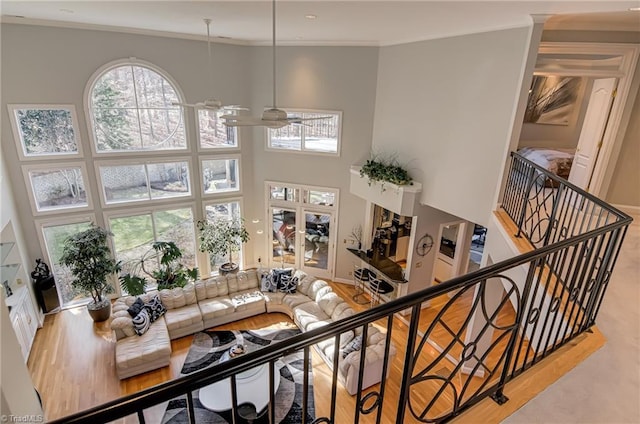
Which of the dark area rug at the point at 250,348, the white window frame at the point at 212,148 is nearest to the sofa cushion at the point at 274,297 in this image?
the dark area rug at the point at 250,348

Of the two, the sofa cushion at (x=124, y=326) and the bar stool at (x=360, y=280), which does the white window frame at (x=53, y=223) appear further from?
the bar stool at (x=360, y=280)

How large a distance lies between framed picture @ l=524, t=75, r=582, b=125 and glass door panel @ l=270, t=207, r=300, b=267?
6109 mm

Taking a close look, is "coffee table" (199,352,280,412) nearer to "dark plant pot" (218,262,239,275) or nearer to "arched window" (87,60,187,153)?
"dark plant pot" (218,262,239,275)

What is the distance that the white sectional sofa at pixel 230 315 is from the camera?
593 cm

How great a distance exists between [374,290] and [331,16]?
5877 millimetres

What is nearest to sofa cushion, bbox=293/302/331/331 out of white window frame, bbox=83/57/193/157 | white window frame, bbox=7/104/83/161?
white window frame, bbox=83/57/193/157

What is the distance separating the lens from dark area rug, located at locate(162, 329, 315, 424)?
530 cm

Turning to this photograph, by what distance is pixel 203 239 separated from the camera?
8711 millimetres

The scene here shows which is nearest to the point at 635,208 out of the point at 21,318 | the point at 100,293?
the point at 100,293

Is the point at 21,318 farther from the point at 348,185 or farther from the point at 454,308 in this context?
the point at 454,308

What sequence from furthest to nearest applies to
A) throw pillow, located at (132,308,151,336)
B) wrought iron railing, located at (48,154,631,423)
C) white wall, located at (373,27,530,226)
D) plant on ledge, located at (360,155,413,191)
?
plant on ledge, located at (360,155,413,191)
throw pillow, located at (132,308,151,336)
white wall, located at (373,27,530,226)
wrought iron railing, located at (48,154,631,423)

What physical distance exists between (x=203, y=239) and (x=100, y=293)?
2400mm

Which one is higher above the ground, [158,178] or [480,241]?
[158,178]

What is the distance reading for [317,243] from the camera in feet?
31.3
